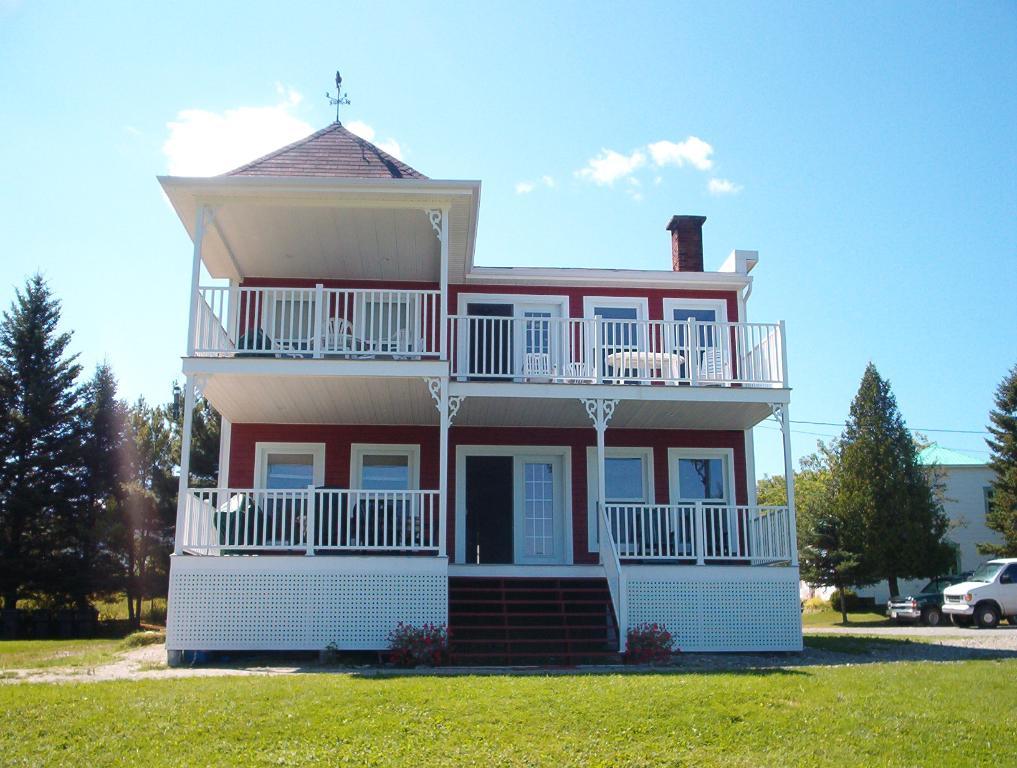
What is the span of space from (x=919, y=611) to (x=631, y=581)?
16014 mm

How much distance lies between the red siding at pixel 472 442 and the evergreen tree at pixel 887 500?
15.8 metres

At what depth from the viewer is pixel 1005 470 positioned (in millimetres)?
34406

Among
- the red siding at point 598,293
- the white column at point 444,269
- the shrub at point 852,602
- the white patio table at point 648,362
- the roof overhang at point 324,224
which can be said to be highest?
the roof overhang at point 324,224

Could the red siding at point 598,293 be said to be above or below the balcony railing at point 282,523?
above

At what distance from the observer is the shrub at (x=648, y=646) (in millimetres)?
12445

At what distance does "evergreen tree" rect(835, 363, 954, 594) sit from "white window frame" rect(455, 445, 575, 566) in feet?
57.7

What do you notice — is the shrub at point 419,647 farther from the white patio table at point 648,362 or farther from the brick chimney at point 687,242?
the brick chimney at point 687,242

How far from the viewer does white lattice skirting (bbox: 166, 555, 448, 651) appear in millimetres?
12656

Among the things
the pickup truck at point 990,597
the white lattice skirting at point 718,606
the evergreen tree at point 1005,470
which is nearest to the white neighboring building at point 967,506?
A: the evergreen tree at point 1005,470

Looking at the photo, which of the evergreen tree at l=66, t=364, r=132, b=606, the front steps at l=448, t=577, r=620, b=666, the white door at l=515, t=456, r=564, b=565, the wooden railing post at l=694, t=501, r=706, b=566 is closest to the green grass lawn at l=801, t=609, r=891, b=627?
the white door at l=515, t=456, r=564, b=565

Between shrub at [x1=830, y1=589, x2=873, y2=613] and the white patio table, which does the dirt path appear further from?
shrub at [x1=830, y1=589, x2=873, y2=613]

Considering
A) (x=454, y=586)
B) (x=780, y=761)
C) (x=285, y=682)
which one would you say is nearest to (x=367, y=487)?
(x=454, y=586)

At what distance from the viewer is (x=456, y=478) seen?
16953 millimetres

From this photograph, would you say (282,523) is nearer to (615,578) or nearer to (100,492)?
(615,578)
